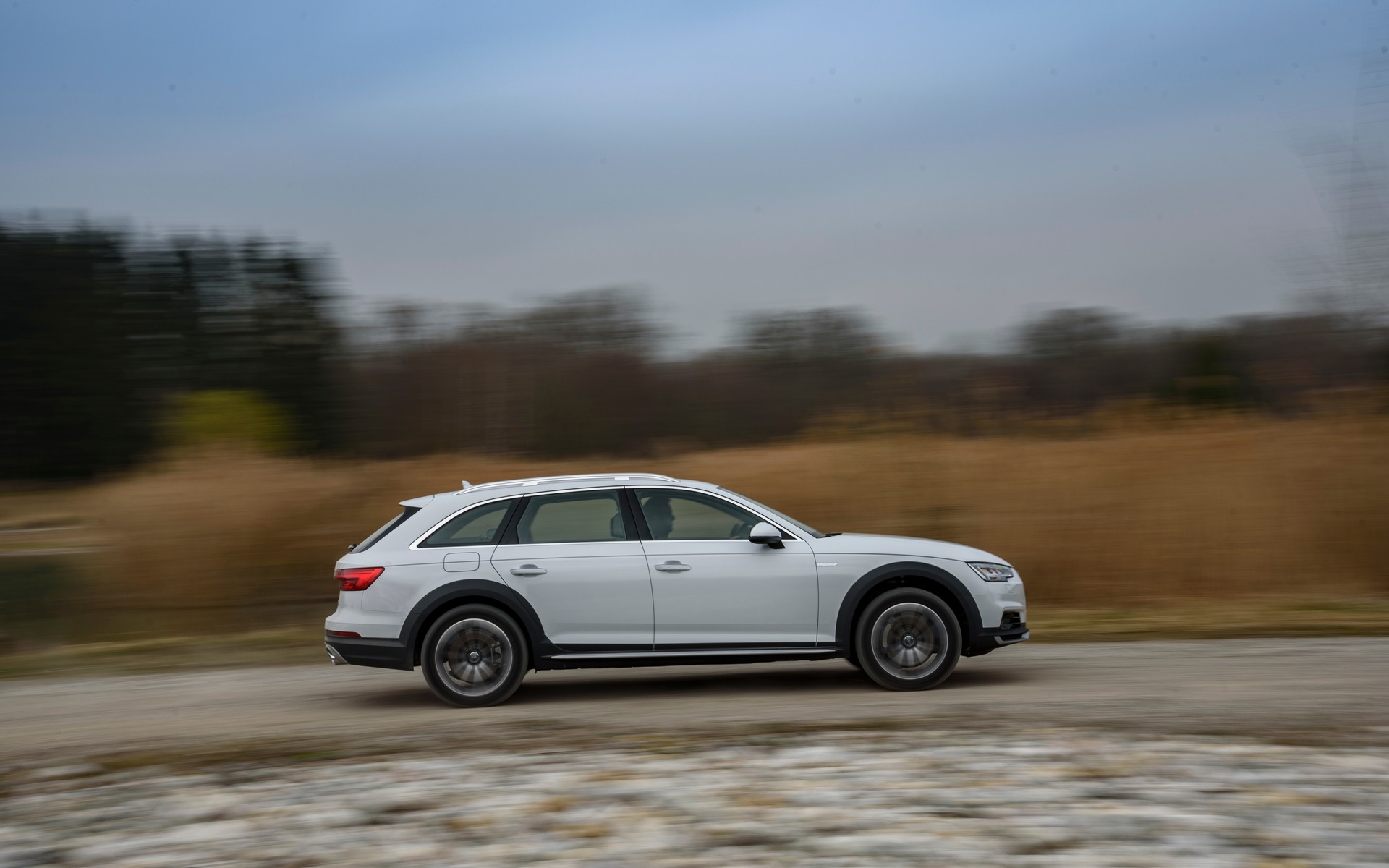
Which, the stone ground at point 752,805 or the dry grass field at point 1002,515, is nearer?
the stone ground at point 752,805

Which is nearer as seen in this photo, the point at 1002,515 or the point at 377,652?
the point at 377,652

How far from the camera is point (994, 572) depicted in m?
8.35

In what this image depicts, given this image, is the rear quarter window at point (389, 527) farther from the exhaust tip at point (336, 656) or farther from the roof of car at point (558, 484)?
the exhaust tip at point (336, 656)

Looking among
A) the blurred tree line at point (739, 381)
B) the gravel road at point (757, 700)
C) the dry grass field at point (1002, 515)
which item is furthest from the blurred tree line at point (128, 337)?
the gravel road at point (757, 700)

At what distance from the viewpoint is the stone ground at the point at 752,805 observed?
4.92 metres

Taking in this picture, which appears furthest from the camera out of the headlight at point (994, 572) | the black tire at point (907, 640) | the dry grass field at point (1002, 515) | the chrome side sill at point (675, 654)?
the dry grass field at point (1002, 515)

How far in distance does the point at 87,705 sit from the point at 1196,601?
12733mm

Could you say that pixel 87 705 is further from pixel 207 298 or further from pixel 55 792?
pixel 207 298

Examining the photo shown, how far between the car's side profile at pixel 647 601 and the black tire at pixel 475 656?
10 millimetres

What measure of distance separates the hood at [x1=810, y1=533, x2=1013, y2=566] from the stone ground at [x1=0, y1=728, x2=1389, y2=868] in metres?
1.62

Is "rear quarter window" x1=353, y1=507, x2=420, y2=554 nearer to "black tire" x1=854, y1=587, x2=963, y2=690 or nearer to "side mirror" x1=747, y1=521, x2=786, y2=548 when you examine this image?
"side mirror" x1=747, y1=521, x2=786, y2=548

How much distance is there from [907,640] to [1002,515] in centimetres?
842

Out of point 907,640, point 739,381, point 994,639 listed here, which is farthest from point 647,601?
point 739,381

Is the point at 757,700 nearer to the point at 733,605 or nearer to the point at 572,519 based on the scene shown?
the point at 733,605
